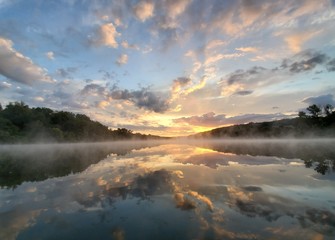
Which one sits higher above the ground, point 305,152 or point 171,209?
point 305,152


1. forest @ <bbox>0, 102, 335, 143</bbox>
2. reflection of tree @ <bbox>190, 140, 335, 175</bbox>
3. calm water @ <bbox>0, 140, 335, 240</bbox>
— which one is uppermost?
forest @ <bbox>0, 102, 335, 143</bbox>

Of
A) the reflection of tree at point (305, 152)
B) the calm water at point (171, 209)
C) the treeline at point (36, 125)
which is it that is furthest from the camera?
the treeline at point (36, 125)

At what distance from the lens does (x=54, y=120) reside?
14050 cm

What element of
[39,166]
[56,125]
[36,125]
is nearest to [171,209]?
[39,166]

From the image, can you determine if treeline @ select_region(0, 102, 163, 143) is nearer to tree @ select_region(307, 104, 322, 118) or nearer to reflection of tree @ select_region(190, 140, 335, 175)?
reflection of tree @ select_region(190, 140, 335, 175)

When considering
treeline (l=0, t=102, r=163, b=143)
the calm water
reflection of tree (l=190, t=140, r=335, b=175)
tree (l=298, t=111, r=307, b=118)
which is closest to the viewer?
the calm water

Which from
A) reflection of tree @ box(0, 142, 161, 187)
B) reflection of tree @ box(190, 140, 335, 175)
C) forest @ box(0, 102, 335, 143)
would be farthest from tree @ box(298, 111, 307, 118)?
reflection of tree @ box(0, 142, 161, 187)

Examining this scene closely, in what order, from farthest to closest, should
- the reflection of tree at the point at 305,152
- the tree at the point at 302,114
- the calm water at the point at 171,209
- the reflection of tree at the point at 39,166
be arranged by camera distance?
the tree at the point at 302,114, the reflection of tree at the point at 305,152, the reflection of tree at the point at 39,166, the calm water at the point at 171,209

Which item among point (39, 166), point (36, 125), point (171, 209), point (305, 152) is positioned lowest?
point (171, 209)

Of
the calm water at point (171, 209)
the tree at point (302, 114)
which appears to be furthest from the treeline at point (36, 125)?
the tree at point (302, 114)

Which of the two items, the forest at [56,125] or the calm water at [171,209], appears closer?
the calm water at [171,209]

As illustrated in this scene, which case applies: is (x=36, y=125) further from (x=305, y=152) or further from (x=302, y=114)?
(x=302, y=114)

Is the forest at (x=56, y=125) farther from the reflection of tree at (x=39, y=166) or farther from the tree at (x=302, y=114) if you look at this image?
the reflection of tree at (x=39, y=166)

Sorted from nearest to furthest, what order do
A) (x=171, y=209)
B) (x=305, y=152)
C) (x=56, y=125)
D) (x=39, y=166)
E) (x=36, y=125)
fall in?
(x=171, y=209)
(x=39, y=166)
(x=305, y=152)
(x=36, y=125)
(x=56, y=125)
